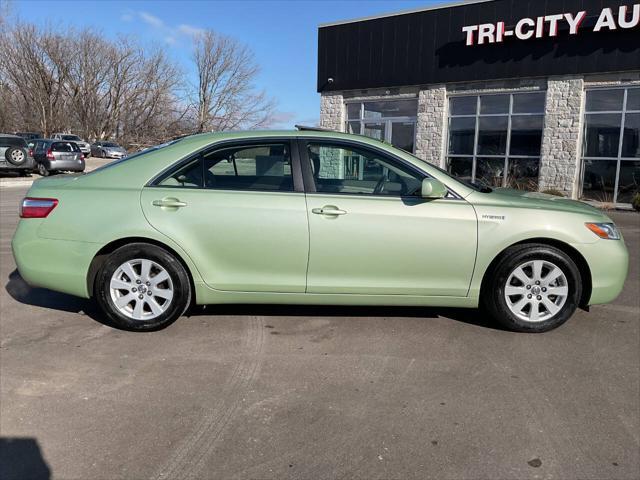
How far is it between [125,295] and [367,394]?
2.13 meters

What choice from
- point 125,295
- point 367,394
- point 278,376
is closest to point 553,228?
point 367,394

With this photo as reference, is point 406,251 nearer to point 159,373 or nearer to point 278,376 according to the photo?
point 278,376

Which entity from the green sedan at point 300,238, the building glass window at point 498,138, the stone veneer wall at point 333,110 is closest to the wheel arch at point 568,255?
the green sedan at point 300,238

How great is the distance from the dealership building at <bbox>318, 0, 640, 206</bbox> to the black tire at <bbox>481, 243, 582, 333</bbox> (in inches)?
504

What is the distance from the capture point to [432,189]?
3986mm

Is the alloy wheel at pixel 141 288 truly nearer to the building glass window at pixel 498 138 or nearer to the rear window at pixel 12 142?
the building glass window at pixel 498 138

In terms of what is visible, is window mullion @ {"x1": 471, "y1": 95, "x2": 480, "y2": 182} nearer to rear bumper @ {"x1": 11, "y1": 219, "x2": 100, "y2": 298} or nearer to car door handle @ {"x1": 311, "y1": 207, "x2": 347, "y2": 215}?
car door handle @ {"x1": 311, "y1": 207, "x2": 347, "y2": 215}

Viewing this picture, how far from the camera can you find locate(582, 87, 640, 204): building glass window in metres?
14.8

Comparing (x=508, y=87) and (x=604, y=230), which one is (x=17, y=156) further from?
(x=604, y=230)

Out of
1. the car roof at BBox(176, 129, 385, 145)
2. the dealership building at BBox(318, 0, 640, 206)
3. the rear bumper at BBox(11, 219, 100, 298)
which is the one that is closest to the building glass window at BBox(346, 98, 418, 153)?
the dealership building at BBox(318, 0, 640, 206)

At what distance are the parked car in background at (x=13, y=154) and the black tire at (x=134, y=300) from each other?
770 inches

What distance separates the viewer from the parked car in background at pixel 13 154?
20.4 metres

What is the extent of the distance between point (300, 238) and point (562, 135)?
14027 millimetres

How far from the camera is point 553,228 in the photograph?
163 inches
